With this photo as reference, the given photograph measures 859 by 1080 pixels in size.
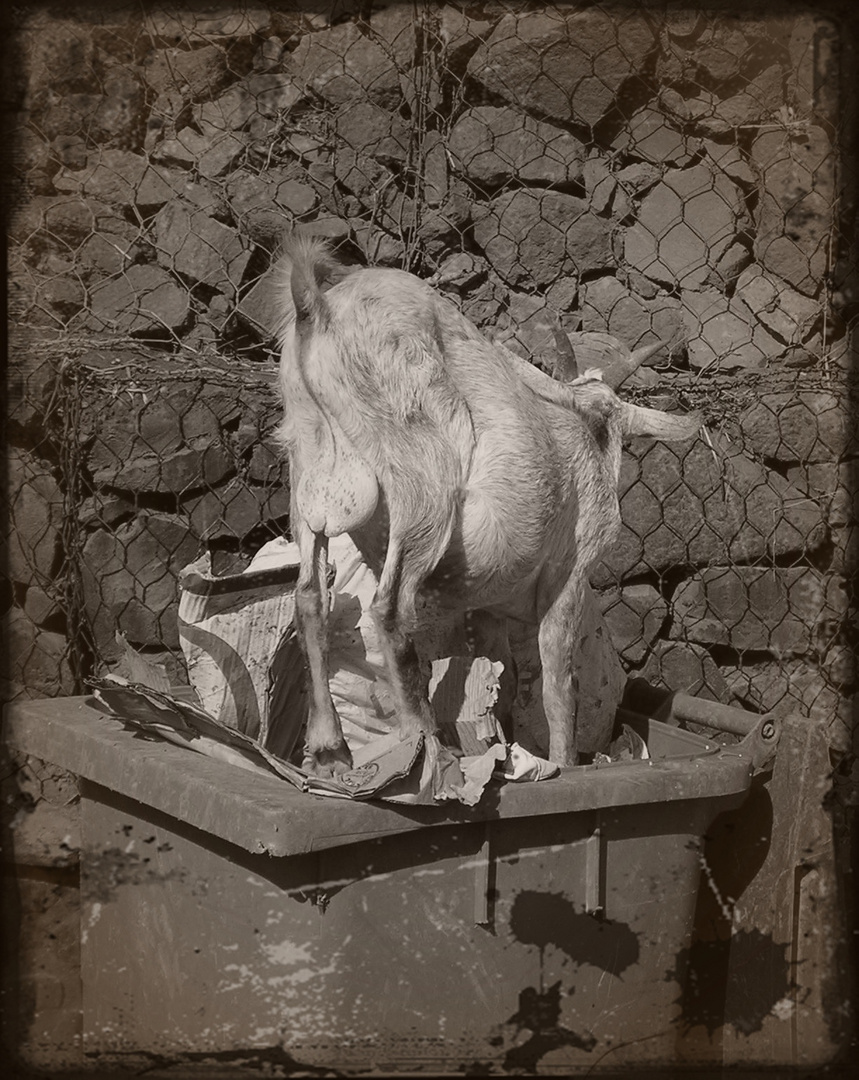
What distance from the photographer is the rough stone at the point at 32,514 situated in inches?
94.8

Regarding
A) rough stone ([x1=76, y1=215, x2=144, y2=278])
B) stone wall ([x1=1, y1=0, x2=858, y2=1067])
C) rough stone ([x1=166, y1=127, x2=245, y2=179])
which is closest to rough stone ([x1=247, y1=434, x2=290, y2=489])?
stone wall ([x1=1, y1=0, x2=858, y2=1067])

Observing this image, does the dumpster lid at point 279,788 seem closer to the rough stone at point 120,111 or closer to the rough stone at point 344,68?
the rough stone at point 120,111

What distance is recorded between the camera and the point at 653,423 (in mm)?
1672

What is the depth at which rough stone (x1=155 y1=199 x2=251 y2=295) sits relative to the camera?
246 cm

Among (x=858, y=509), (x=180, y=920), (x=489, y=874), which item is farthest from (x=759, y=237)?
(x=180, y=920)

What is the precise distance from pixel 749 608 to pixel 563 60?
1.29 m

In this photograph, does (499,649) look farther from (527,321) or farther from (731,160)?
(731,160)

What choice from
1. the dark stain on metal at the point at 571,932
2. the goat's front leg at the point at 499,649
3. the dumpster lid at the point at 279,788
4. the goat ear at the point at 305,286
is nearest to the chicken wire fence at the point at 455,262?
the dumpster lid at the point at 279,788

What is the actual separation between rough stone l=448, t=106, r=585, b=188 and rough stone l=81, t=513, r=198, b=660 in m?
1.01

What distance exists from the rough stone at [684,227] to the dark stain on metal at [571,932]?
159cm

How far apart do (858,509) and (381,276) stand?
161cm

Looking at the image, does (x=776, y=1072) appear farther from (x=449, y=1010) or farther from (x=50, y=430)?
(x=50, y=430)

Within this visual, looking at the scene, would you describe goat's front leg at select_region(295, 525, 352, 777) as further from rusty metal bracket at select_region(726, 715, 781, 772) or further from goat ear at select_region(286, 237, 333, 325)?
rusty metal bracket at select_region(726, 715, 781, 772)

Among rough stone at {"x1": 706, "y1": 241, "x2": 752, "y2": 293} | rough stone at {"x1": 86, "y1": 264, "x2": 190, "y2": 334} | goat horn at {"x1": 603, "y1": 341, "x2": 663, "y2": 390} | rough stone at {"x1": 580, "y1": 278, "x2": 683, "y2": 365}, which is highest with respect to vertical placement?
rough stone at {"x1": 706, "y1": 241, "x2": 752, "y2": 293}
